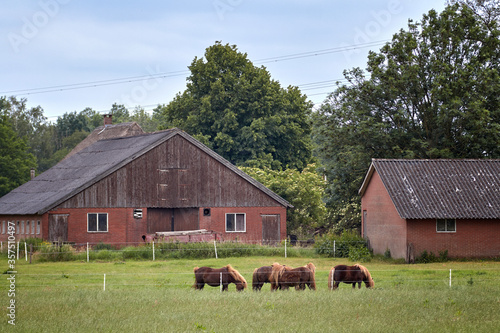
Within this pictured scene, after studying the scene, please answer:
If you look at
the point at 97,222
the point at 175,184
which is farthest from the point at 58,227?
the point at 175,184

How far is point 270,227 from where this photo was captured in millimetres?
51125

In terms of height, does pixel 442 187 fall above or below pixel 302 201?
above

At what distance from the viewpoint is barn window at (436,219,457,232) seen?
118 feet

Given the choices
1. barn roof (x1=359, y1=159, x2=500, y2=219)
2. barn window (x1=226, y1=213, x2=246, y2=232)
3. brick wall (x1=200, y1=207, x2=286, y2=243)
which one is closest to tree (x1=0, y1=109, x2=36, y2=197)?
brick wall (x1=200, y1=207, x2=286, y2=243)

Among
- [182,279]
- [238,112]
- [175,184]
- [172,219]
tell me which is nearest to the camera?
[182,279]

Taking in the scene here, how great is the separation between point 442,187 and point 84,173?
24829 mm

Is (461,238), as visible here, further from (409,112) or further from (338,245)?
(409,112)

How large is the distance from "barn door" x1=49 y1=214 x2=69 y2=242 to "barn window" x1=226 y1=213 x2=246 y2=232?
11.5 m

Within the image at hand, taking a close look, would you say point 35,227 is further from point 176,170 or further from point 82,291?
point 82,291

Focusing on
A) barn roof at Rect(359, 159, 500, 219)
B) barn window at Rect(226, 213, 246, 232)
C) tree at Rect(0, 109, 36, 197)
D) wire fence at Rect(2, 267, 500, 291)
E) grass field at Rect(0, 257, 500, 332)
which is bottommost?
wire fence at Rect(2, 267, 500, 291)

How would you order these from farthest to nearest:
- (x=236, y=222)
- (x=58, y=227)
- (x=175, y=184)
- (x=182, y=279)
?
(x=236, y=222), (x=175, y=184), (x=58, y=227), (x=182, y=279)

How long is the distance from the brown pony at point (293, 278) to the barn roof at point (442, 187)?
13134mm

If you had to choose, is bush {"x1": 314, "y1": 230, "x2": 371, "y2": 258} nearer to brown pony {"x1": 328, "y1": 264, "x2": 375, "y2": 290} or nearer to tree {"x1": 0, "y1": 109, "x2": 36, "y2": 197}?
brown pony {"x1": 328, "y1": 264, "x2": 375, "y2": 290}

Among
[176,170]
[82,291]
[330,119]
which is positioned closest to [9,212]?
[176,170]
